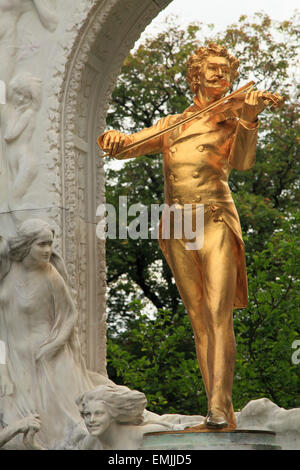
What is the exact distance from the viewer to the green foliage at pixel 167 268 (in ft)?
51.3

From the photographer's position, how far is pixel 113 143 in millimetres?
9203

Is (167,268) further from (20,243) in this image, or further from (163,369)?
(20,243)

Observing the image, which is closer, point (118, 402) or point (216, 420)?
point (216, 420)

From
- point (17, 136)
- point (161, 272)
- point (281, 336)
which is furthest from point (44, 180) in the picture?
point (161, 272)

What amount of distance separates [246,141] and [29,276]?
1.98 metres

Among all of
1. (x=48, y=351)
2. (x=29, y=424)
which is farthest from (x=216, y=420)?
(x=48, y=351)

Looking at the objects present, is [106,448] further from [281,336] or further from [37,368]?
[281,336]

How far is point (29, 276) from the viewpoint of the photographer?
29.9 ft

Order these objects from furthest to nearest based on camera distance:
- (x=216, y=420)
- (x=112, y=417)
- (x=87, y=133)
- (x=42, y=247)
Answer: (x=87, y=133), (x=42, y=247), (x=112, y=417), (x=216, y=420)

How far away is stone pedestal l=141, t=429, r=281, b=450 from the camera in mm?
8109

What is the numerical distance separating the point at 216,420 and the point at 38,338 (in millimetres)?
1611

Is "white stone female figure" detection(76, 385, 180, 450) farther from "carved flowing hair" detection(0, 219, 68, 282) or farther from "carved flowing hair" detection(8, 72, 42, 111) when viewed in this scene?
"carved flowing hair" detection(8, 72, 42, 111)

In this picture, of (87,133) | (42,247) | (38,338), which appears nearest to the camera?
(42,247)
